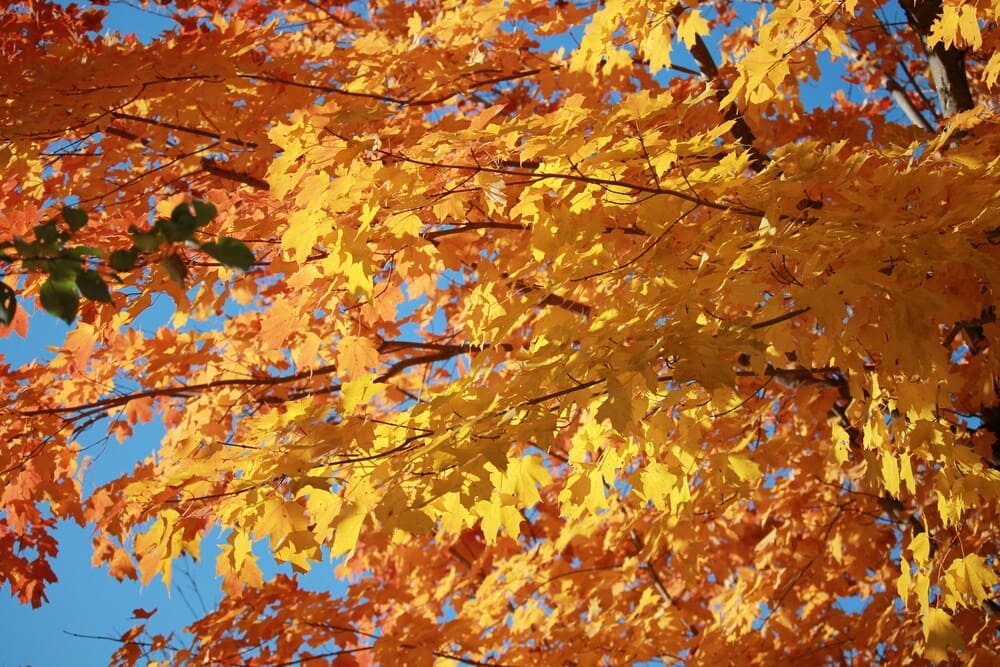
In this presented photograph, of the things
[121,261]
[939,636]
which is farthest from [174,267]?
[939,636]

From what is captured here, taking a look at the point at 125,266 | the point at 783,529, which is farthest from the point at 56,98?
the point at 783,529

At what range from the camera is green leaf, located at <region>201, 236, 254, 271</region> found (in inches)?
53.0

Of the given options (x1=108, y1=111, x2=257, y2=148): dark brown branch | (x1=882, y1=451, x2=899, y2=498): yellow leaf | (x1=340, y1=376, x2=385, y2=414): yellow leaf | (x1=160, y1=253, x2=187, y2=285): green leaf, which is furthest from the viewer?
(x1=108, y1=111, x2=257, y2=148): dark brown branch

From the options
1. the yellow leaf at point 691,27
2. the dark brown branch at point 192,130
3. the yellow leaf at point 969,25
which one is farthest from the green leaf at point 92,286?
the yellow leaf at point 969,25

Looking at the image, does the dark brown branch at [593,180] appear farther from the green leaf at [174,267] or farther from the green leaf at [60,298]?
the green leaf at [60,298]

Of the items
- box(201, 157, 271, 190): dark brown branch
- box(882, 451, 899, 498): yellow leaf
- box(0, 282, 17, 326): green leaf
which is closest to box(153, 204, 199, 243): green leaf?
box(0, 282, 17, 326): green leaf

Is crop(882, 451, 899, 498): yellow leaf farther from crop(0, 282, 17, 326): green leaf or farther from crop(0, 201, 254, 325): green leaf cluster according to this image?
crop(0, 282, 17, 326): green leaf

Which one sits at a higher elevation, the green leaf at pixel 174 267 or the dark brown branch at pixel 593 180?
the dark brown branch at pixel 593 180

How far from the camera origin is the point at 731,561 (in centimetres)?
576

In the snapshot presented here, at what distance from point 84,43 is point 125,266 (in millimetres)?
2870

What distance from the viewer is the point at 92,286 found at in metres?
1.36

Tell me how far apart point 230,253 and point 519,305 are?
3.79 ft

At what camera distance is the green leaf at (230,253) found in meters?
1.35

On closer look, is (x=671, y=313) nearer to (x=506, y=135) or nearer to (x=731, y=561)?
(x=506, y=135)
